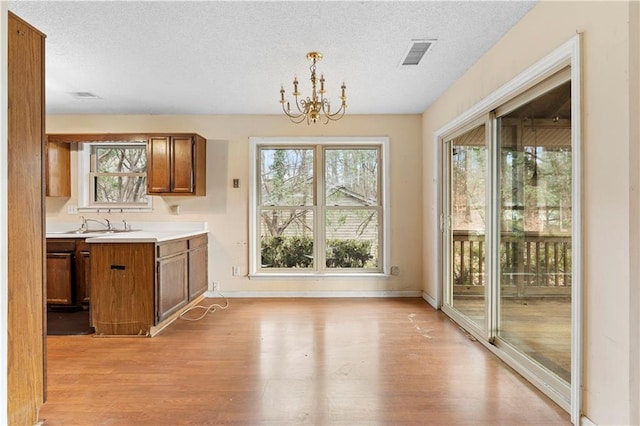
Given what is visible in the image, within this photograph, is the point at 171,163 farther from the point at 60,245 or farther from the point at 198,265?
the point at 60,245

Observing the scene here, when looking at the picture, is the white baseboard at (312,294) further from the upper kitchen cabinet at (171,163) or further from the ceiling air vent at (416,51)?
the ceiling air vent at (416,51)

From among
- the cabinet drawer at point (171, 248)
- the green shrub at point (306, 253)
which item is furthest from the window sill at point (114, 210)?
the green shrub at point (306, 253)

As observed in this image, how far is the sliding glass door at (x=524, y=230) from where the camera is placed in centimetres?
219

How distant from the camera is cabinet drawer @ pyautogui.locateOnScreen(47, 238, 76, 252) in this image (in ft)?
13.0

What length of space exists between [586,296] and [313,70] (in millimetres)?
2523

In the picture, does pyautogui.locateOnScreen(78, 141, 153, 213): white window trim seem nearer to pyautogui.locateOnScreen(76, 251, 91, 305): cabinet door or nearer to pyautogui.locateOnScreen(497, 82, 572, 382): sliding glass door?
pyautogui.locateOnScreen(76, 251, 91, 305): cabinet door

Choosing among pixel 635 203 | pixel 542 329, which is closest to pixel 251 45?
pixel 635 203

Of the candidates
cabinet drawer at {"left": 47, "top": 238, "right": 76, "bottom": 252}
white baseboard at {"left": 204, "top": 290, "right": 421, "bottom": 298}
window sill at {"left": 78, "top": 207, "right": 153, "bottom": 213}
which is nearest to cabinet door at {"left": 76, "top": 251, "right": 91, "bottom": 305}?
cabinet drawer at {"left": 47, "top": 238, "right": 76, "bottom": 252}

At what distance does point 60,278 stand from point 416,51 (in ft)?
14.3

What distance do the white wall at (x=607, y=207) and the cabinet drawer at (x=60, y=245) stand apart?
4693mm

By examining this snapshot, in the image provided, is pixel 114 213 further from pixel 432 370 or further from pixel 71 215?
pixel 432 370

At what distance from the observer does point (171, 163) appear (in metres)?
4.36

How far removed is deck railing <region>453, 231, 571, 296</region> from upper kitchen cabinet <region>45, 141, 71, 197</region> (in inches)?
195

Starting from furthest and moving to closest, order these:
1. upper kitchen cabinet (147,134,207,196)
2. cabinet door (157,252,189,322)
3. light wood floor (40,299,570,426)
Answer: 1. upper kitchen cabinet (147,134,207,196)
2. cabinet door (157,252,189,322)
3. light wood floor (40,299,570,426)
